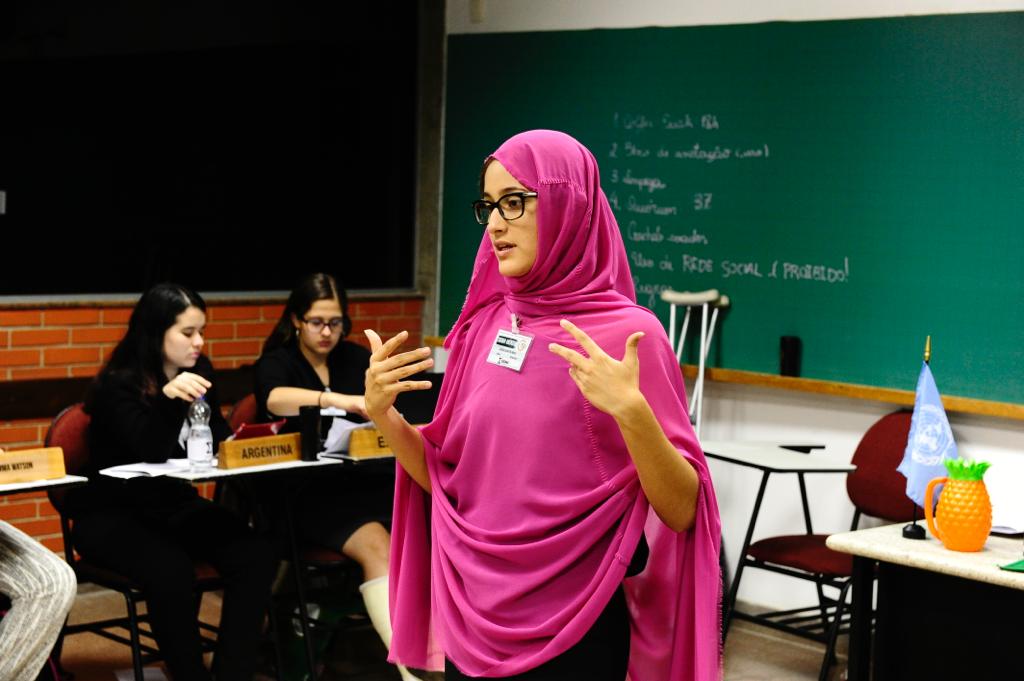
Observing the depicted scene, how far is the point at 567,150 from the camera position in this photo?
1938 millimetres

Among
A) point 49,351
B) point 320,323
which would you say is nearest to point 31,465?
point 320,323

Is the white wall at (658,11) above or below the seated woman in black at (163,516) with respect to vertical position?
above

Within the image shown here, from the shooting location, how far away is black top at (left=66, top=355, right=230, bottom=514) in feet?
12.9

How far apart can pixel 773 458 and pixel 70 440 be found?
2248 mm

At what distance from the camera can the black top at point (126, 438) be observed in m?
3.93

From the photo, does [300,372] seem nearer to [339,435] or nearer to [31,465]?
[339,435]

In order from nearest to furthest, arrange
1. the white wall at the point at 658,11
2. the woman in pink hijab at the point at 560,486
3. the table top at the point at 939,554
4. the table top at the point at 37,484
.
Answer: the woman in pink hijab at the point at 560,486 → the table top at the point at 939,554 → the table top at the point at 37,484 → the white wall at the point at 658,11

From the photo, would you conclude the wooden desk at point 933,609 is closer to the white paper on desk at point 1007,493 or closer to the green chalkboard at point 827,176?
the white paper on desk at point 1007,493

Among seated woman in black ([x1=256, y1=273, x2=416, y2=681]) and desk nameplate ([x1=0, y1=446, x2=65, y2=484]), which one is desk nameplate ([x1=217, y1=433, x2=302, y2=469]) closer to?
seated woman in black ([x1=256, y1=273, x2=416, y2=681])

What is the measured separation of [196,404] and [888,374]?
2.39 meters

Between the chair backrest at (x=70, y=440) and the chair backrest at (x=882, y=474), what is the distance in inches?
99.9

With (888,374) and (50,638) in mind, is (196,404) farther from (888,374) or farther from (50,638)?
(888,374)

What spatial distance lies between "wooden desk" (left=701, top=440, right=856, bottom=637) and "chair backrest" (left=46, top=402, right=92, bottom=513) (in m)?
1.99

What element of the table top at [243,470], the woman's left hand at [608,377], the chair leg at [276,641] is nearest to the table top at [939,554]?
the woman's left hand at [608,377]
